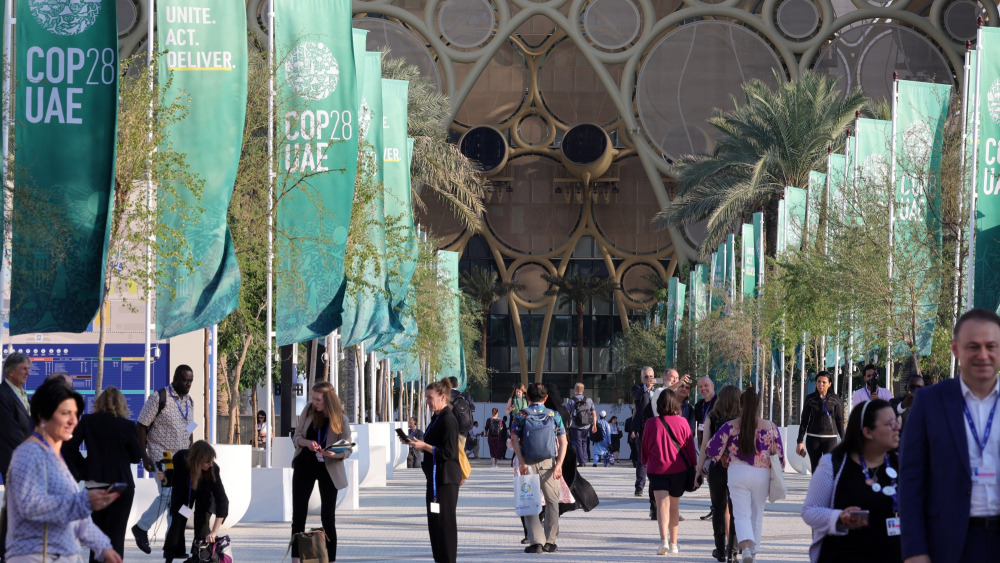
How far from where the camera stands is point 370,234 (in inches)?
742

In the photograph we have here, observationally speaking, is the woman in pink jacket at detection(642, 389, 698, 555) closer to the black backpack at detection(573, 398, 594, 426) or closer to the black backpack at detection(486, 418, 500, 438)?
the black backpack at detection(573, 398, 594, 426)

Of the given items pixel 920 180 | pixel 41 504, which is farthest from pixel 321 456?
pixel 920 180

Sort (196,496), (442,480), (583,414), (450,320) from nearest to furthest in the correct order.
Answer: (196,496)
(442,480)
(583,414)
(450,320)

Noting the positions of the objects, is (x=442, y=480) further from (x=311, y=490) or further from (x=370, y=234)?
(x=370, y=234)

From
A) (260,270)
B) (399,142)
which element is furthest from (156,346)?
(399,142)

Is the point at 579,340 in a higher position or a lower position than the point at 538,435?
higher

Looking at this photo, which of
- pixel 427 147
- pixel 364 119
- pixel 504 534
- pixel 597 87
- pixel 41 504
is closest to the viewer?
pixel 41 504

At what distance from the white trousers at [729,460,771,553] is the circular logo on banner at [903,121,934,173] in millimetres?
A: 11090

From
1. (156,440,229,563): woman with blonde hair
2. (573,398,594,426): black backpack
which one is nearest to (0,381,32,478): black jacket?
(156,440,229,563): woman with blonde hair

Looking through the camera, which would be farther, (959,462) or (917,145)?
(917,145)

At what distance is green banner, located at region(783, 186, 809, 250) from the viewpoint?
28297mm

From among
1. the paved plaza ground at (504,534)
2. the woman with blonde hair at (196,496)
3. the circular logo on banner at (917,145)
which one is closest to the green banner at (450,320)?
the paved plaza ground at (504,534)

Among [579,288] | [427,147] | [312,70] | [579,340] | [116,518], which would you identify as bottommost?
[116,518]

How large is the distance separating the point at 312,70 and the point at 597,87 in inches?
2233
